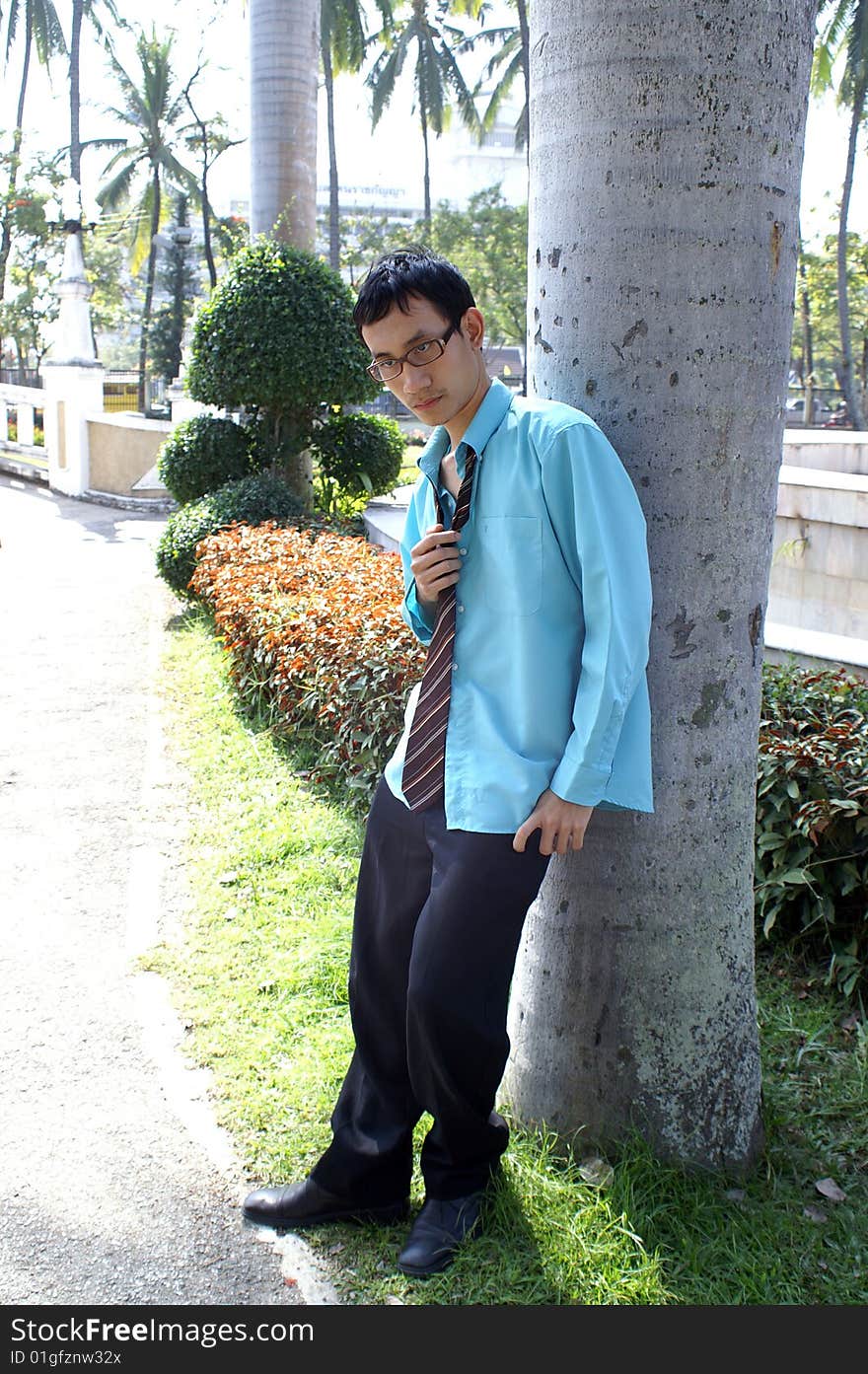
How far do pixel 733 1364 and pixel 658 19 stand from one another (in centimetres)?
246

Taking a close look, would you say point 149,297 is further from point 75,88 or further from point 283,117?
point 283,117

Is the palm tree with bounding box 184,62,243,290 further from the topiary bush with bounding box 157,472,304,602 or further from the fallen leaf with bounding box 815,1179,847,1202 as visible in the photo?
the fallen leaf with bounding box 815,1179,847,1202

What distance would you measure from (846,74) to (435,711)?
32.7 meters

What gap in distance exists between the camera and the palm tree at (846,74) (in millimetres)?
28391

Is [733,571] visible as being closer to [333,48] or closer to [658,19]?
[658,19]

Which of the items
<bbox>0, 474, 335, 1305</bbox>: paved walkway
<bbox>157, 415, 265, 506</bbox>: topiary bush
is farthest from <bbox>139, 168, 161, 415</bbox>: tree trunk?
<bbox>0, 474, 335, 1305</bbox>: paved walkway

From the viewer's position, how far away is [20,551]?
13.2 meters

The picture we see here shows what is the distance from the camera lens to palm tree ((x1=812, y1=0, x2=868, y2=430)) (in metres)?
28.4

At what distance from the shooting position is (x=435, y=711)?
2.34 m

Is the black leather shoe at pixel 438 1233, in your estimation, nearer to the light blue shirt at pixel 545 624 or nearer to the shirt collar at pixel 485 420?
the light blue shirt at pixel 545 624

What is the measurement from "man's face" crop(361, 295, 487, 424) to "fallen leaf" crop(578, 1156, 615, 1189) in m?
1.64

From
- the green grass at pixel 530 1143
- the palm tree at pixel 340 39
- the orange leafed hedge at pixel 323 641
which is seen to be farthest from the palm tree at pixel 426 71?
the green grass at pixel 530 1143

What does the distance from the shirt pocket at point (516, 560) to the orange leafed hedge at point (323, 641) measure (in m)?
2.75

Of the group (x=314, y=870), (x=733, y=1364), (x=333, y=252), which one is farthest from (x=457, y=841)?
(x=333, y=252)
